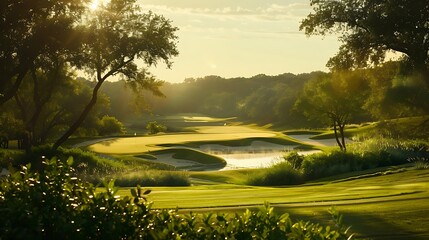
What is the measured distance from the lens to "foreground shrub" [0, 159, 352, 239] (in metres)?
5.26

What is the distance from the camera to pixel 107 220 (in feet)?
18.3

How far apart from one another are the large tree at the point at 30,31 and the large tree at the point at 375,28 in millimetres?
8934

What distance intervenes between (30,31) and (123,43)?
1069 centimetres

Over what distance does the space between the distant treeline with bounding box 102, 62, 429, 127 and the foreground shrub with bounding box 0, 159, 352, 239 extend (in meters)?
17.9

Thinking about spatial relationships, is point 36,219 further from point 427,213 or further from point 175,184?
point 175,184

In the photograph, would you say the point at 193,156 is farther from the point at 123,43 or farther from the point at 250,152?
the point at 123,43

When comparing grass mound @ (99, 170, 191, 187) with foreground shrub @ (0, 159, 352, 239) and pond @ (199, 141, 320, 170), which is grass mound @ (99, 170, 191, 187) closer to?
foreground shrub @ (0, 159, 352, 239)

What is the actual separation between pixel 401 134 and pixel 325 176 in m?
12.7

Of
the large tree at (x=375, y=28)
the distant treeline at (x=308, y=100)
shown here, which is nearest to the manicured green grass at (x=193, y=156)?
the distant treeline at (x=308, y=100)

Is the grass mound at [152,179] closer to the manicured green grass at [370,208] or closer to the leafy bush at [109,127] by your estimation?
the manicured green grass at [370,208]

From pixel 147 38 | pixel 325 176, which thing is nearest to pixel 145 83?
pixel 147 38

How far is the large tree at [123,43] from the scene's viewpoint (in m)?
35.9

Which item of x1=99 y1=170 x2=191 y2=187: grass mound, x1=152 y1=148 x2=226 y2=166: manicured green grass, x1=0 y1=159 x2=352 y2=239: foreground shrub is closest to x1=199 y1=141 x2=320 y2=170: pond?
x1=152 y1=148 x2=226 y2=166: manicured green grass

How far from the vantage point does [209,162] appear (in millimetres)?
55812
